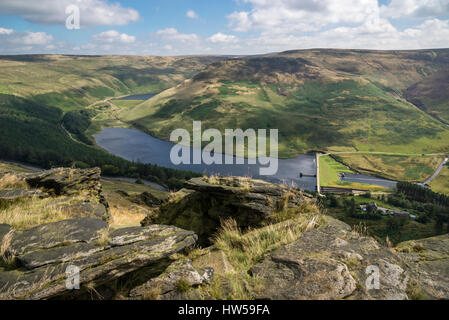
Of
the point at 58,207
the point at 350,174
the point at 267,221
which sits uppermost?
the point at 58,207

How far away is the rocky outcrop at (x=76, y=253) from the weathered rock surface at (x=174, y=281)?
0.51 meters

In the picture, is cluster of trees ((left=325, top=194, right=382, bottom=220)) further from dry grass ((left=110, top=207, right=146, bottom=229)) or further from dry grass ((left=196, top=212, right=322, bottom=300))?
dry grass ((left=196, top=212, right=322, bottom=300))

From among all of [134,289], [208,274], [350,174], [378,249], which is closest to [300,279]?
[208,274]

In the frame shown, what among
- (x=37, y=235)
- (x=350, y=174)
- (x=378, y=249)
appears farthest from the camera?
(x=350, y=174)

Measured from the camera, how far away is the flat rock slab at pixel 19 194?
12.1m

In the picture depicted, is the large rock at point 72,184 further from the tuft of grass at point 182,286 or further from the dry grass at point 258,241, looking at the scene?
the tuft of grass at point 182,286

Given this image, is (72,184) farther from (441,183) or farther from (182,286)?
(441,183)

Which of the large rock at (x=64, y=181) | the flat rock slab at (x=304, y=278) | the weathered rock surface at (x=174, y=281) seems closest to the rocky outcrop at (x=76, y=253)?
the weathered rock surface at (x=174, y=281)

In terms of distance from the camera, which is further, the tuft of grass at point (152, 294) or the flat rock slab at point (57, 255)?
the flat rock slab at point (57, 255)

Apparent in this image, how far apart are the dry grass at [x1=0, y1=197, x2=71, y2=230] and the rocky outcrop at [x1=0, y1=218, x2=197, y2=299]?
65 centimetres

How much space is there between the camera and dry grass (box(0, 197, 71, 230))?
31.2 feet
